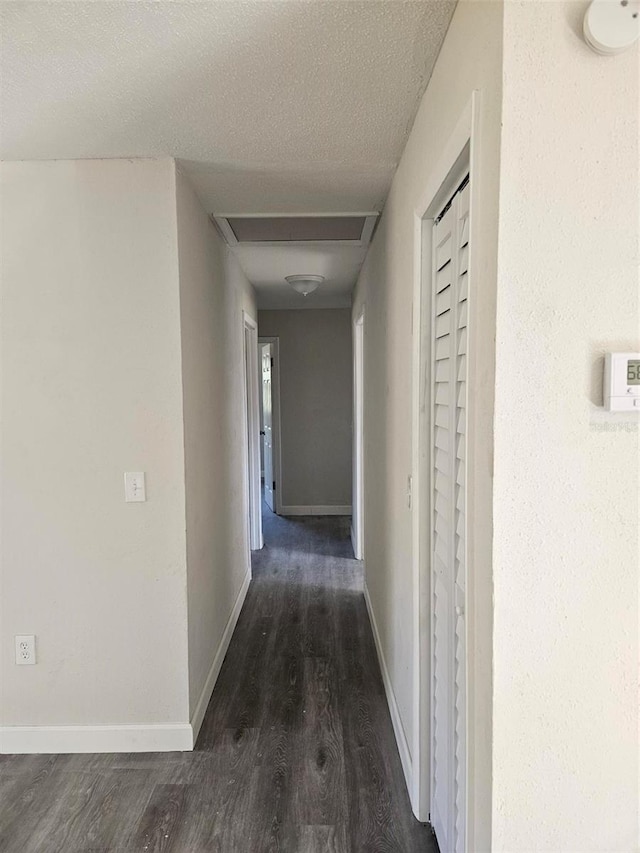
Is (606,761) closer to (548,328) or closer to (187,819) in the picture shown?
(548,328)

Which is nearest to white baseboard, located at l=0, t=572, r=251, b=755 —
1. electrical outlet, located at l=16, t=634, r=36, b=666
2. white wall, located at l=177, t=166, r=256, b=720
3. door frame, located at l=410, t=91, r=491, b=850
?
white wall, located at l=177, t=166, r=256, b=720

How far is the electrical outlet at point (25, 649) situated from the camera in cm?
220

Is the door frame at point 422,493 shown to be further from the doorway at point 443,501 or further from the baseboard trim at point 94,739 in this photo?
the baseboard trim at point 94,739

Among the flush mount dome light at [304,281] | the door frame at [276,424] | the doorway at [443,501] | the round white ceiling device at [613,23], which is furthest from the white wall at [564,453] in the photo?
the door frame at [276,424]

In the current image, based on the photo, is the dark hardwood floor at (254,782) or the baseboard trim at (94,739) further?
the baseboard trim at (94,739)

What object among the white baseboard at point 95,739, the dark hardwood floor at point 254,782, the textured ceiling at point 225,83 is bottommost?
the dark hardwood floor at point 254,782

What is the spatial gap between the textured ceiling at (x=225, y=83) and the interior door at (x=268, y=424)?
409 cm

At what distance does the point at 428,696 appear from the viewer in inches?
71.7

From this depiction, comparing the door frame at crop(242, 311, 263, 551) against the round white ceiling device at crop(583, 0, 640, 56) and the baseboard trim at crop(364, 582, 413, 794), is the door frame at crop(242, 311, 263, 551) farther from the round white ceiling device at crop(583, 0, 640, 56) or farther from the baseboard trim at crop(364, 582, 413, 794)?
the round white ceiling device at crop(583, 0, 640, 56)

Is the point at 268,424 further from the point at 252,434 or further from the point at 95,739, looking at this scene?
the point at 95,739

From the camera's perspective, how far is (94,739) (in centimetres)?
221

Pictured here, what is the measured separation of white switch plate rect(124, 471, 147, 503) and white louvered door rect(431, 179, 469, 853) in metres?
1.15

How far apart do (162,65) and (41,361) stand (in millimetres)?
1187

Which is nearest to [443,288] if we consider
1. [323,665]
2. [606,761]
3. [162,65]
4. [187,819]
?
[162,65]
